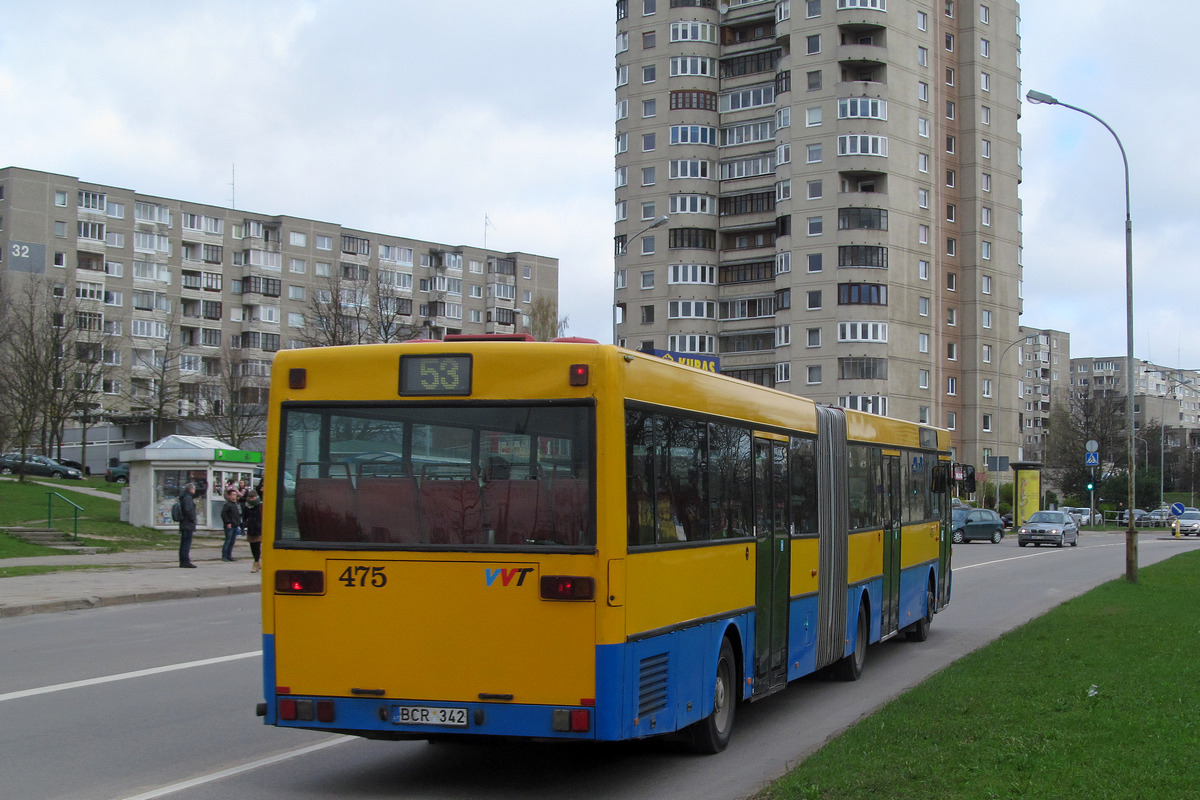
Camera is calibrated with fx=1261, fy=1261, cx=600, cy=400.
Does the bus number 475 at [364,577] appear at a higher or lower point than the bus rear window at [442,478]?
lower

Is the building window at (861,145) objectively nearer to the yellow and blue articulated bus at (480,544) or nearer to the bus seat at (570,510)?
the yellow and blue articulated bus at (480,544)

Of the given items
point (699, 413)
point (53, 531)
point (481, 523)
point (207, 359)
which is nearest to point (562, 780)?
point (481, 523)

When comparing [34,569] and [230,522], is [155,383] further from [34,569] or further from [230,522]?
[34,569]

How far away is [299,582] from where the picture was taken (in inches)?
306

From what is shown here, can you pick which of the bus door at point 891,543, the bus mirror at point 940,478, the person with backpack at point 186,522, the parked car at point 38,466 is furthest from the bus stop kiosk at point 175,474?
the parked car at point 38,466

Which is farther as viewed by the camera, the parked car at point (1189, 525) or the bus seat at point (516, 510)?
the parked car at point (1189, 525)

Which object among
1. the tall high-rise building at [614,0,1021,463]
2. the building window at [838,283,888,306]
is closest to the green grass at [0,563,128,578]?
the tall high-rise building at [614,0,1021,463]

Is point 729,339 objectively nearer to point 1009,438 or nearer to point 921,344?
point 921,344

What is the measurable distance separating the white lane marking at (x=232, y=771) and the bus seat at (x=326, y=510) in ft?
5.50

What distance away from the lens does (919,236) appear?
86500 mm

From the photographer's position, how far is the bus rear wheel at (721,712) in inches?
354

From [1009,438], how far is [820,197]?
22804 millimetres

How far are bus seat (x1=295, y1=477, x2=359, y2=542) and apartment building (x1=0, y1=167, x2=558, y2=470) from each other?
3220 inches

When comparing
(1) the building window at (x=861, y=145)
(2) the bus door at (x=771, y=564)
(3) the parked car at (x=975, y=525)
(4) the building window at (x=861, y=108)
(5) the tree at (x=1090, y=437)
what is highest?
(4) the building window at (x=861, y=108)
